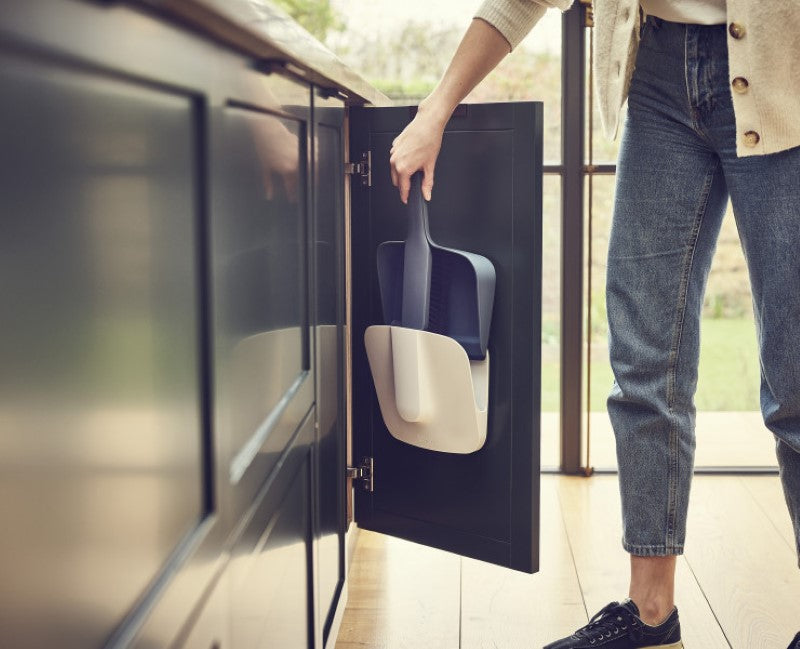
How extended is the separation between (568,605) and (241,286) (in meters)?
1.05

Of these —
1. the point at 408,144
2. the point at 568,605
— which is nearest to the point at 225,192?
the point at 408,144

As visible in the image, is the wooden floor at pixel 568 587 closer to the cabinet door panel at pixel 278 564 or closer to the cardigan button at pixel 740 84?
the cabinet door panel at pixel 278 564

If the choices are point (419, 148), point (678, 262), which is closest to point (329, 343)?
point (419, 148)

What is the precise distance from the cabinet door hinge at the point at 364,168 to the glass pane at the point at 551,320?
0.87 metres

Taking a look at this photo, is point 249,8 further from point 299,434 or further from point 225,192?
point 299,434

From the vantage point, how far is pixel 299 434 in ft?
3.53

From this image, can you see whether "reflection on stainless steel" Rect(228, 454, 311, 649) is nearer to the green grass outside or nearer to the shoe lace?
the shoe lace

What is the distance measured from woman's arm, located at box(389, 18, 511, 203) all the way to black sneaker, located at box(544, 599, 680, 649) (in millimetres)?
676

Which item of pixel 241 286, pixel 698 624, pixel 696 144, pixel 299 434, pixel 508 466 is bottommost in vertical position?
pixel 698 624

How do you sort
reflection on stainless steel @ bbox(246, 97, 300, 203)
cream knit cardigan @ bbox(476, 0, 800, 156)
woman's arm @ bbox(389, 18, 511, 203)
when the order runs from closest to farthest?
1. reflection on stainless steel @ bbox(246, 97, 300, 203)
2. cream knit cardigan @ bbox(476, 0, 800, 156)
3. woman's arm @ bbox(389, 18, 511, 203)

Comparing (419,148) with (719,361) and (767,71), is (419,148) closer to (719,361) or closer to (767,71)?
(767,71)

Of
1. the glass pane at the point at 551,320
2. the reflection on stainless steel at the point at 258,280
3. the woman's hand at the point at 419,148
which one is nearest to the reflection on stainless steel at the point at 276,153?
the reflection on stainless steel at the point at 258,280

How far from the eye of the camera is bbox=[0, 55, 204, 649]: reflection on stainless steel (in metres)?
0.42

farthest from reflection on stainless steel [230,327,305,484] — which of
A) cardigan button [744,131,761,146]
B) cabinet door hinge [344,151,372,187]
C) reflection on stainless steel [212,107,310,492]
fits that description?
cardigan button [744,131,761,146]
